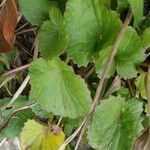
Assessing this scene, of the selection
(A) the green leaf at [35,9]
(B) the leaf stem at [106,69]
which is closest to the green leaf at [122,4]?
(B) the leaf stem at [106,69]

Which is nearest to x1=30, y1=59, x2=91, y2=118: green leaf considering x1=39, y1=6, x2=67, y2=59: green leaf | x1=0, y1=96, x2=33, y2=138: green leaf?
x1=39, y1=6, x2=67, y2=59: green leaf

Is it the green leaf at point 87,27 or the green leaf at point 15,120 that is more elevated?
the green leaf at point 87,27

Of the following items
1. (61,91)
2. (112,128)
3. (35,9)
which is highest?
(35,9)

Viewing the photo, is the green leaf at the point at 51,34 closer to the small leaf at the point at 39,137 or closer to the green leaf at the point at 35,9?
the green leaf at the point at 35,9

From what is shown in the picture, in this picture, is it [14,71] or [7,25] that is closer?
[7,25]

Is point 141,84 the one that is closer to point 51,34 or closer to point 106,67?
point 106,67

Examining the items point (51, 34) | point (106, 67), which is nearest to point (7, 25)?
point (51, 34)

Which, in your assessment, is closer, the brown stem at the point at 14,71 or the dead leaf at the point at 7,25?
the dead leaf at the point at 7,25
